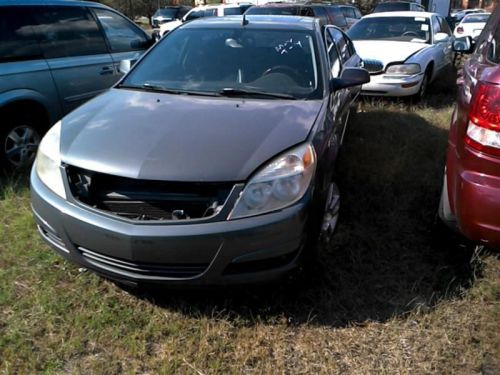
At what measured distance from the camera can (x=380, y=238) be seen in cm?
336

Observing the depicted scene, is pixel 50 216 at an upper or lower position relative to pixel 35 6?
lower

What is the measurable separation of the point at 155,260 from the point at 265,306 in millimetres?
753

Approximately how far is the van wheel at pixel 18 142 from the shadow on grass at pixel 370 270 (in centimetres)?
238

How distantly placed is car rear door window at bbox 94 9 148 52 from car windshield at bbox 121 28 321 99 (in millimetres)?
1848

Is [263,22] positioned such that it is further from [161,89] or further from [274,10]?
[274,10]

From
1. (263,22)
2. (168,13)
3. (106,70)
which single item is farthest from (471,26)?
(263,22)

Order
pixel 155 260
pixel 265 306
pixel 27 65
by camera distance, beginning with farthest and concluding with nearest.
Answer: pixel 27 65 < pixel 265 306 < pixel 155 260

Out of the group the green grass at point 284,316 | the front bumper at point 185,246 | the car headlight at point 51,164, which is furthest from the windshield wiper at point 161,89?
the green grass at point 284,316

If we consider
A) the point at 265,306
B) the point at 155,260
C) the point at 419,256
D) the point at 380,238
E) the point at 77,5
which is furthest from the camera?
the point at 77,5

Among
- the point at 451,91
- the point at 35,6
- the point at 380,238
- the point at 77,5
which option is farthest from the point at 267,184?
the point at 451,91

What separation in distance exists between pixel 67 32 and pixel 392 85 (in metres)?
4.71

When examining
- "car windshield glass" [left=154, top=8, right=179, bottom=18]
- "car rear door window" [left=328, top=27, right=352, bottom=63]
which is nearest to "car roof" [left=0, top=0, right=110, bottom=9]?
"car rear door window" [left=328, top=27, right=352, bottom=63]

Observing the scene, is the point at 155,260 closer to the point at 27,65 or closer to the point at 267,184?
the point at 267,184

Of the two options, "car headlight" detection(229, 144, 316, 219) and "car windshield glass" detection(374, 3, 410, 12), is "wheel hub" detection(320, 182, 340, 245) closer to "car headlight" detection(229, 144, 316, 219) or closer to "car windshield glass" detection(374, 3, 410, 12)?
"car headlight" detection(229, 144, 316, 219)
